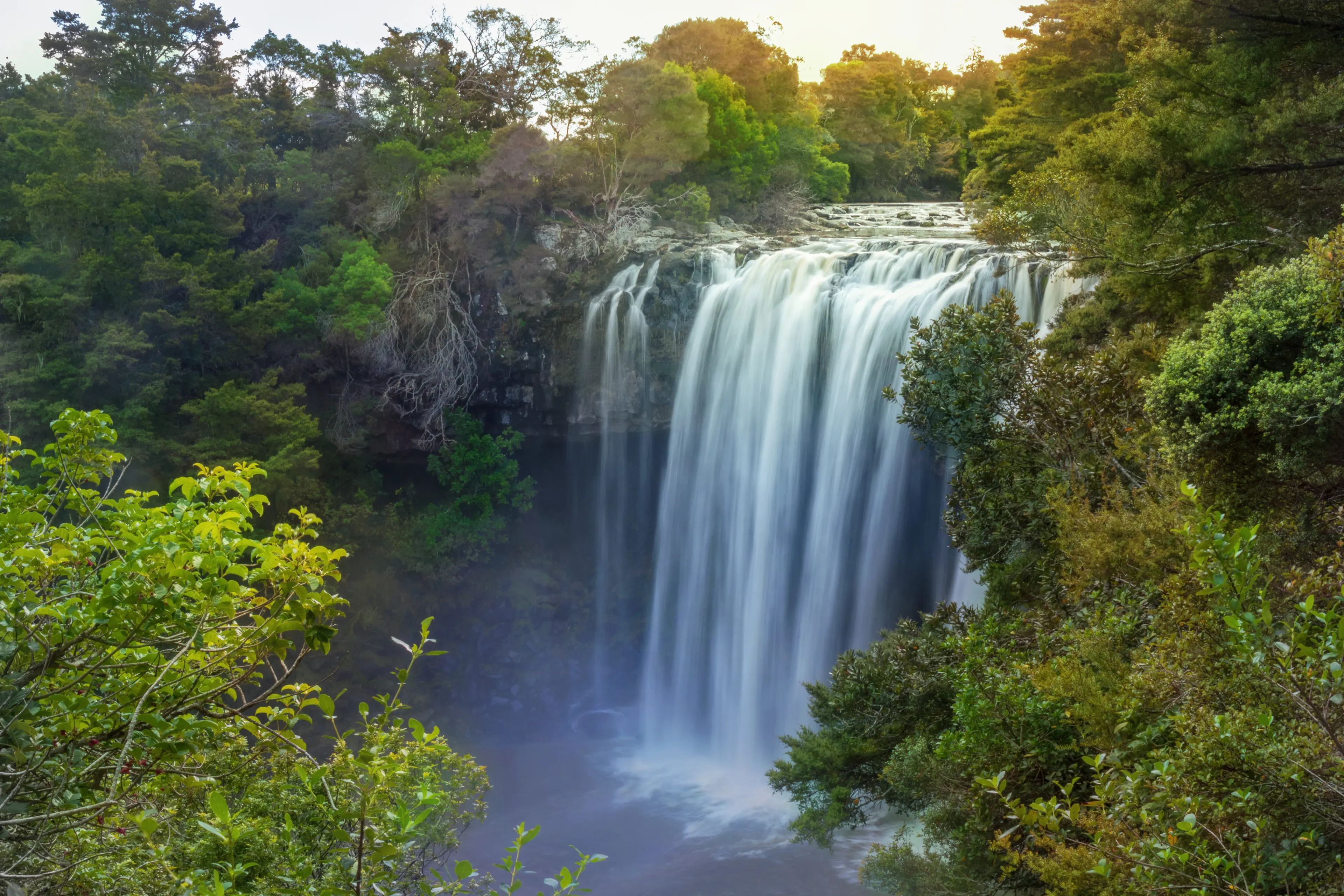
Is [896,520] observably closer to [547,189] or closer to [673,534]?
[673,534]

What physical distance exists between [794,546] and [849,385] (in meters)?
3.91

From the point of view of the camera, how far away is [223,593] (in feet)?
12.9

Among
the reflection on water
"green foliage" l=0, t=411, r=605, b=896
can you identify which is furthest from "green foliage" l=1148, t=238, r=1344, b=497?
the reflection on water

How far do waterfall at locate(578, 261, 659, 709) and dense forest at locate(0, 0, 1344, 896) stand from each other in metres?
1.26

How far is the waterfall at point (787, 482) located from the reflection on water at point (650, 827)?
4.57ft

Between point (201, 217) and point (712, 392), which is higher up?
point (201, 217)

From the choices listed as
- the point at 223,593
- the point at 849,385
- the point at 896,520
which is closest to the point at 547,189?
the point at 849,385

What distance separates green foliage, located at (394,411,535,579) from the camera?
23.1 metres

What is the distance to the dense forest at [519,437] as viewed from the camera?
404 centimetres

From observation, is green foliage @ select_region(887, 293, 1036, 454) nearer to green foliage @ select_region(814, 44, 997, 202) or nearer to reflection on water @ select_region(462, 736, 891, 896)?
reflection on water @ select_region(462, 736, 891, 896)

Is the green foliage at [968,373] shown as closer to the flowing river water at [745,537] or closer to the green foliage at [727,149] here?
the flowing river water at [745,537]

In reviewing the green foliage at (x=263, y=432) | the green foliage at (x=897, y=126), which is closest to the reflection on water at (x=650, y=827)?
the green foliage at (x=263, y=432)

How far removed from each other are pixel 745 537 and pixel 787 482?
6.00 feet

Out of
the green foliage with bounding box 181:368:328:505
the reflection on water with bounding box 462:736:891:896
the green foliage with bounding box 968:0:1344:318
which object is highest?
the green foliage with bounding box 968:0:1344:318
